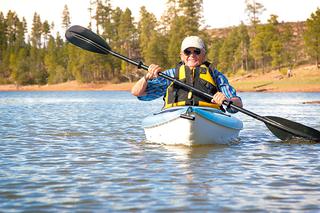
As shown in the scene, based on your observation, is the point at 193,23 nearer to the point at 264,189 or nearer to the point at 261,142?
the point at 261,142

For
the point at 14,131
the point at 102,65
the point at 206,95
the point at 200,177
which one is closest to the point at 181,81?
the point at 206,95

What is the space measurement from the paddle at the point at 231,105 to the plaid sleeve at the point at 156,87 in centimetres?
61

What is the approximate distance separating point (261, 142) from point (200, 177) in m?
5.29

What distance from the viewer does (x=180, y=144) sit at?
1184cm

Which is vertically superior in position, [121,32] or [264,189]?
[121,32]

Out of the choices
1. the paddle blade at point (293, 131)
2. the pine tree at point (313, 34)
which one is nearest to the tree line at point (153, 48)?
the pine tree at point (313, 34)

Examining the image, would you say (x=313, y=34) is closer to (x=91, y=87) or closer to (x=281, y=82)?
(x=281, y=82)

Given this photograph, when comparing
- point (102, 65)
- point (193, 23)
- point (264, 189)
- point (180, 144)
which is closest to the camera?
point (264, 189)

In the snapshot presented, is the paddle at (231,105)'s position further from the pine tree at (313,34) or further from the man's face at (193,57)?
the pine tree at (313,34)

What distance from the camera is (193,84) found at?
11.8 m

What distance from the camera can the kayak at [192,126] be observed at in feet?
36.8

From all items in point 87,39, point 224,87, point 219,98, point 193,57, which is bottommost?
point 219,98

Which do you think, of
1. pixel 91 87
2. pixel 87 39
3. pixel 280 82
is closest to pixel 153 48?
pixel 91 87

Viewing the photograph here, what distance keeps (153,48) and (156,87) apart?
77450mm
